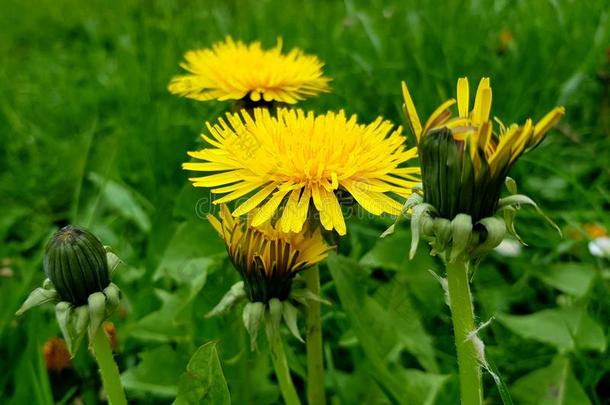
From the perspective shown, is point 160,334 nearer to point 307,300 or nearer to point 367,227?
point 307,300

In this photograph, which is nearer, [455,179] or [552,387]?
[455,179]

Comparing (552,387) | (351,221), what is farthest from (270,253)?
(351,221)

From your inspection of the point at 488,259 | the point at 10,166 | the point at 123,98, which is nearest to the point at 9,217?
the point at 10,166

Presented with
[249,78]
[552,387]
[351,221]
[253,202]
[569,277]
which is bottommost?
[552,387]

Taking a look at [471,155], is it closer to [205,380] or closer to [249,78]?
[205,380]

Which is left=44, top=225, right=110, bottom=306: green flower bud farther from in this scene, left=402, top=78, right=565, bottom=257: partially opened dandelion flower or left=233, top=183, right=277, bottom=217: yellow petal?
left=402, top=78, right=565, bottom=257: partially opened dandelion flower

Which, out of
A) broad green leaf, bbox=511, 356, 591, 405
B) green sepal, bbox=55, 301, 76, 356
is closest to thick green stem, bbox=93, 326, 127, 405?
green sepal, bbox=55, 301, 76, 356

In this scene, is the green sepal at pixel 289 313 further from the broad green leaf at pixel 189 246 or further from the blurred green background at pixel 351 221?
the broad green leaf at pixel 189 246
